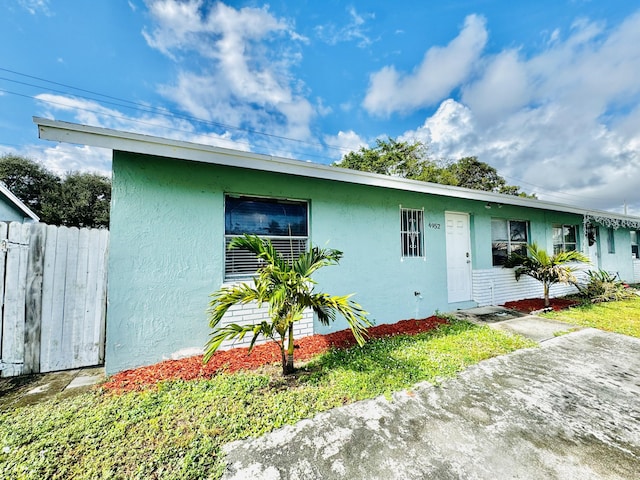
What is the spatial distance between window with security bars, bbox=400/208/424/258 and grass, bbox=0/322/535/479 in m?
2.25

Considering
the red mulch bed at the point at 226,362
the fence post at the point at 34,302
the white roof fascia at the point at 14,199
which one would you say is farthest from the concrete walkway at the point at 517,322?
the white roof fascia at the point at 14,199

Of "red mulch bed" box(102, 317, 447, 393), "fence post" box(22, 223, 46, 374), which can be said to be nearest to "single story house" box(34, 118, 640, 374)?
"red mulch bed" box(102, 317, 447, 393)

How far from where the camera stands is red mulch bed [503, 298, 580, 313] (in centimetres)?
601

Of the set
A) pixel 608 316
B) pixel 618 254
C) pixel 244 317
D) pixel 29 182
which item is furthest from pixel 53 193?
pixel 618 254

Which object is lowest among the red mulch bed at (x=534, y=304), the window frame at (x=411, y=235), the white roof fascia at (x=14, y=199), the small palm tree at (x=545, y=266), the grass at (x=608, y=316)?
the grass at (x=608, y=316)

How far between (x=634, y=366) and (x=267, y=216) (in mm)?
5389

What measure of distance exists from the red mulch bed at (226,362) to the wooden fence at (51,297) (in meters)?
0.78

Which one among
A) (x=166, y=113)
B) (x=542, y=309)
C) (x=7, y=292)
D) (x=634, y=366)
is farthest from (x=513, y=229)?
(x=166, y=113)

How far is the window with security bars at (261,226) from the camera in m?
3.77

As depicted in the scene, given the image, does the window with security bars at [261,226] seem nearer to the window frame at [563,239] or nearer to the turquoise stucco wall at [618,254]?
the window frame at [563,239]

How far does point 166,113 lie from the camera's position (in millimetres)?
11734

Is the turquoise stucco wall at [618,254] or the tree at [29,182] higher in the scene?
the tree at [29,182]

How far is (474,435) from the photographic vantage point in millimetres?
1974

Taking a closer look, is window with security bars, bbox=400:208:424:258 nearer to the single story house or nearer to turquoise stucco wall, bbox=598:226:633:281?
the single story house
